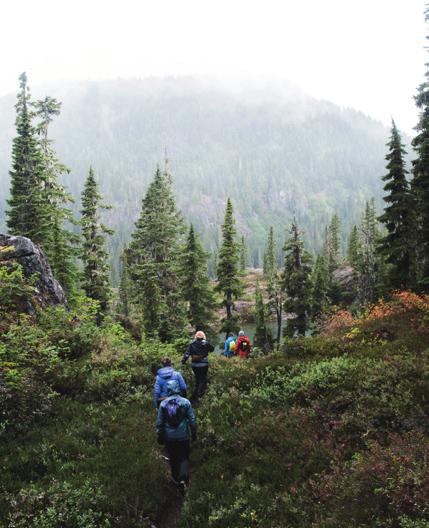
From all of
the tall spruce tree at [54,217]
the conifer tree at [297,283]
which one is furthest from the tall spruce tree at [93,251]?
the conifer tree at [297,283]

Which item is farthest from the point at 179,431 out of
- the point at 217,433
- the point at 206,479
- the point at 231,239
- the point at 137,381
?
the point at 231,239

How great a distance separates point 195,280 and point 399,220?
2336cm

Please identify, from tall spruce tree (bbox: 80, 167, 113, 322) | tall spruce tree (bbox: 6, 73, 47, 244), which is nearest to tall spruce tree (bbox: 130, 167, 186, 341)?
tall spruce tree (bbox: 80, 167, 113, 322)

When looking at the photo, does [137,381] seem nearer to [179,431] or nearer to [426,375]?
[179,431]

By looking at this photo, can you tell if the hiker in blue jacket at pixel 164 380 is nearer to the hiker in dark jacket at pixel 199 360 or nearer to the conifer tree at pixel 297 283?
the hiker in dark jacket at pixel 199 360

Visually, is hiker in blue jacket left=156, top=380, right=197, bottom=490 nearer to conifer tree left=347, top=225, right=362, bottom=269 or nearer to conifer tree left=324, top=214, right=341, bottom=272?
conifer tree left=347, top=225, right=362, bottom=269

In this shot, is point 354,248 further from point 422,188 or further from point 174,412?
point 174,412

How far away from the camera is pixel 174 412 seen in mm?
9164

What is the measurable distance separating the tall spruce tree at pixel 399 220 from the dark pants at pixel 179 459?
2181 centimetres

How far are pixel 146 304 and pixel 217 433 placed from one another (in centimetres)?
2761

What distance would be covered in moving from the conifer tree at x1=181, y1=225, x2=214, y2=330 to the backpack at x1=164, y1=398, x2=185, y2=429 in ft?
117

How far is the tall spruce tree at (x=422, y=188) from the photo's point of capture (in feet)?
73.5

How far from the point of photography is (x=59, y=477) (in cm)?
895

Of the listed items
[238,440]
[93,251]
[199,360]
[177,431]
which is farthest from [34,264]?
[93,251]
